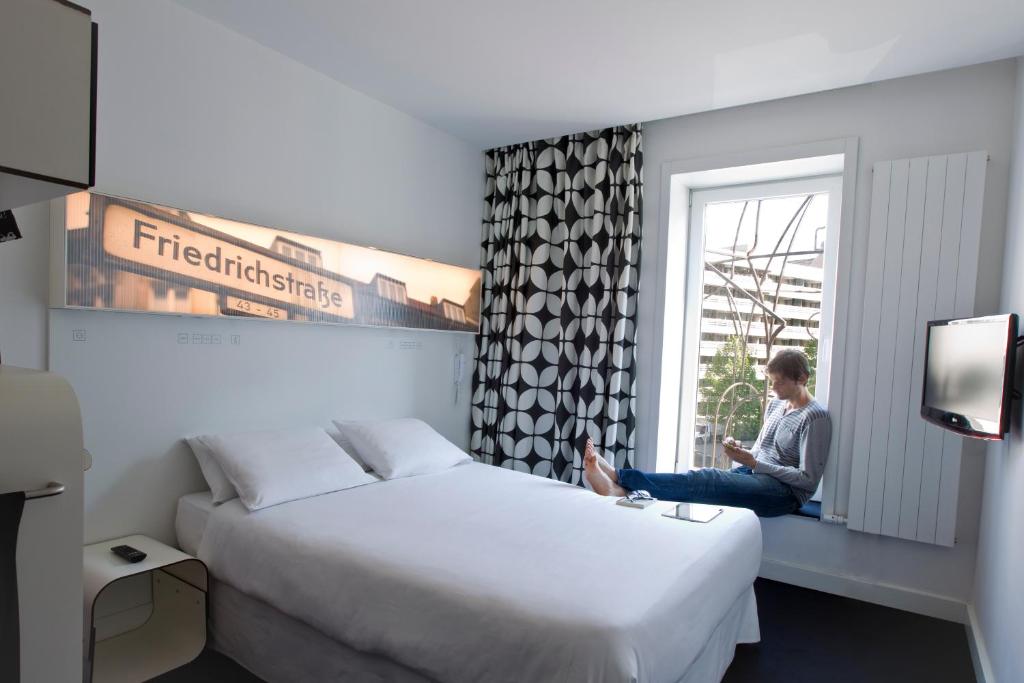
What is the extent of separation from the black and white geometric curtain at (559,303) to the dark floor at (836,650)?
1.25 m

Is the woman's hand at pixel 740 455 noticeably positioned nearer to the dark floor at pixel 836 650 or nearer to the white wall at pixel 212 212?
the dark floor at pixel 836 650

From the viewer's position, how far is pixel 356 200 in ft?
11.4

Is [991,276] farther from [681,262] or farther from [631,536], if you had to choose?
[631,536]

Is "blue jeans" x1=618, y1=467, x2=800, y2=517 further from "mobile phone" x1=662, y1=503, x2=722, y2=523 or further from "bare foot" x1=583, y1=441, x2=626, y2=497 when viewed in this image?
"mobile phone" x1=662, y1=503, x2=722, y2=523

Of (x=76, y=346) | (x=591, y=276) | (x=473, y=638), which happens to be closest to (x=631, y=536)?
(x=473, y=638)

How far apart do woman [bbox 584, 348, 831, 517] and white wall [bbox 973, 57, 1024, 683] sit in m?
0.74

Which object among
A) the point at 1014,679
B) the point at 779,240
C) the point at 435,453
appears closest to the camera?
the point at 1014,679

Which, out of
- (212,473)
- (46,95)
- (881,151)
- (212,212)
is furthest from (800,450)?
(46,95)

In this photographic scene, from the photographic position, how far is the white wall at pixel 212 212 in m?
2.40

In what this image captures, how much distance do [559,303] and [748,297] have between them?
3.89ft

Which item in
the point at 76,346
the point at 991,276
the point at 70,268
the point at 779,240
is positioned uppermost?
the point at 779,240

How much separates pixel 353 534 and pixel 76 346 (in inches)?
50.6

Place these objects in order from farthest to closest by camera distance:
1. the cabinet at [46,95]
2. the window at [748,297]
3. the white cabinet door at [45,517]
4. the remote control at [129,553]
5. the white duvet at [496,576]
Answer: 1. the window at [748,297]
2. the remote control at [129,553]
3. the white duvet at [496,576]
4. the white cabinet door at [45,517]
5. the cabinet at [46,95]

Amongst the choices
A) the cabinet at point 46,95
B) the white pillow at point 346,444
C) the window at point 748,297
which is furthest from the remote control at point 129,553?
the window at point 748,297
